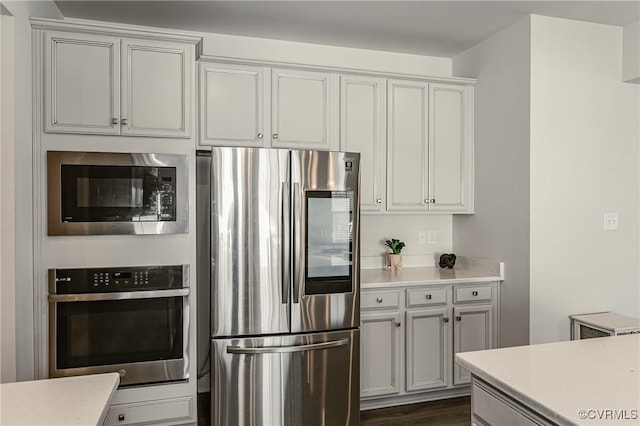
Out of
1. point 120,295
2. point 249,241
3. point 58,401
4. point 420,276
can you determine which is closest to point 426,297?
point 420,276

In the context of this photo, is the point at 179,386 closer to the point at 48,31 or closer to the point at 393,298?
the point at 393,298

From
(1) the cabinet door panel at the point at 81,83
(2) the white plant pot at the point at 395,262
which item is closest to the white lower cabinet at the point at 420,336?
(2) the white plant pot at the point at 395,262

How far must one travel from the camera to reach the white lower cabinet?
308 centimetres

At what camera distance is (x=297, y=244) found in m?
2.63

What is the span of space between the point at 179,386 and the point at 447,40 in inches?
117

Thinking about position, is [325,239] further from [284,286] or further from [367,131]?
[367,131]

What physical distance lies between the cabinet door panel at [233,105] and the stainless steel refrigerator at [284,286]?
1.74ft

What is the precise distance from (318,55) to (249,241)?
5.76 ft

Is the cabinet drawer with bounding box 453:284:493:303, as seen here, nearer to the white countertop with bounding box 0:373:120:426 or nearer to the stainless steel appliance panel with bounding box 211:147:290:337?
the stainless steel appliance panel with bounding box 211:147:290:337

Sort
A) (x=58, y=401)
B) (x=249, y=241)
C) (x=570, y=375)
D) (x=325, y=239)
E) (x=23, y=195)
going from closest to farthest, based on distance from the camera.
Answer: (x=58, y=401), (x=570, y=375), (x=23, y=195), (x=249, y=241), (x=325, y=239)

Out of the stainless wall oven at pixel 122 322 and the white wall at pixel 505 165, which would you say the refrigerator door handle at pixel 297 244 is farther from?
the white wall at pixel 505 165

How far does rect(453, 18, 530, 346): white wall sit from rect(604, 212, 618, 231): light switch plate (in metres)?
0.68

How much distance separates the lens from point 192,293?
2.61m

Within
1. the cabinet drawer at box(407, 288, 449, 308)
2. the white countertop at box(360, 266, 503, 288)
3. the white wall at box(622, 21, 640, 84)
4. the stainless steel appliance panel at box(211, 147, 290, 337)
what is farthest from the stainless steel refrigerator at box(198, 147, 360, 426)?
the white wall at box(622, 21, 640, 84)
